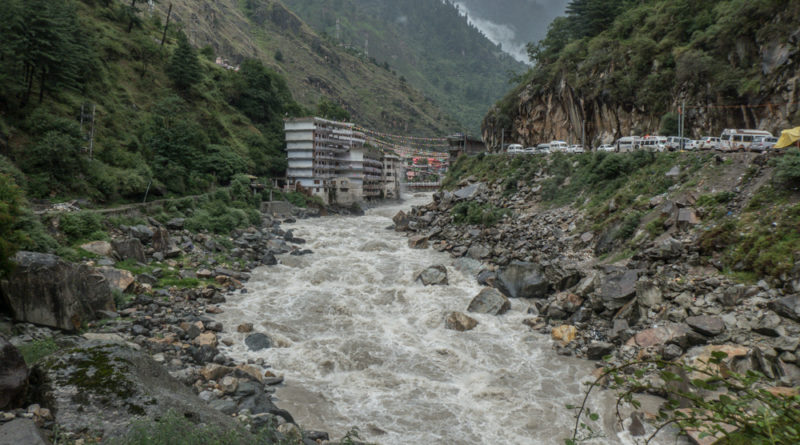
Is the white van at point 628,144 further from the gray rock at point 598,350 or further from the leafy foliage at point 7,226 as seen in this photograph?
the leafy foliage at point 7,226

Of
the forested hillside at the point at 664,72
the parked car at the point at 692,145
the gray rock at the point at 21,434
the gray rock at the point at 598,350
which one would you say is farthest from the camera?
the forested hillside at the point at 664,72

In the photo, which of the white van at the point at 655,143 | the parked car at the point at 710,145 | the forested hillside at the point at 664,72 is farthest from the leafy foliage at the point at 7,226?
the forested hillside at the point at 664,72

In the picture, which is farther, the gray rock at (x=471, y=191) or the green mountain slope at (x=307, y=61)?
the green mountain slope at (x=307, y=61)

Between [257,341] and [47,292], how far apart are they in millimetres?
6896

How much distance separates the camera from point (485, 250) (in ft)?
85.0

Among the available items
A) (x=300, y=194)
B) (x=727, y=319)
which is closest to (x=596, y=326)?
(x=727, y=319)

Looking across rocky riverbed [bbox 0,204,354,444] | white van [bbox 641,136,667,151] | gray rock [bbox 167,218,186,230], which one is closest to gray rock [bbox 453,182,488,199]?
white van [bbox 641,136,667,151]

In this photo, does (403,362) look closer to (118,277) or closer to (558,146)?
(118,277)

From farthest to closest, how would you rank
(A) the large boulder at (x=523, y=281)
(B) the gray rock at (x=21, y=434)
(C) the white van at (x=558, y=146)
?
(C) the white van at (x=558, y=146) < (A) the large boulder at (x=523, y=281) < (B) the gray rock at (x=21, y=434)

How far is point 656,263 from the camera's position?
→ 51.4 feet

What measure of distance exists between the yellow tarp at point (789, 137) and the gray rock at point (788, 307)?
1190 cm

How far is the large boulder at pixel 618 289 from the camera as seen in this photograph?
15.1 m

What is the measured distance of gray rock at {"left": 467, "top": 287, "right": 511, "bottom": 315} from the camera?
59.6 ft

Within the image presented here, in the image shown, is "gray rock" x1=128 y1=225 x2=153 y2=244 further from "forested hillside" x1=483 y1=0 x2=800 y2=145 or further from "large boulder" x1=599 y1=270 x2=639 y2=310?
Answer: "forested hillside" x1=483 y1=0 x2=800 y2=145
